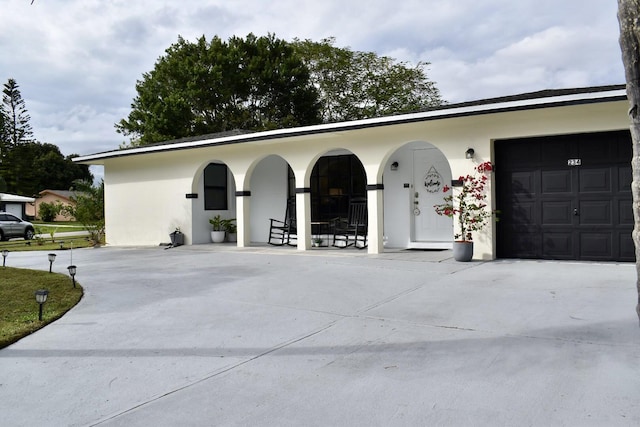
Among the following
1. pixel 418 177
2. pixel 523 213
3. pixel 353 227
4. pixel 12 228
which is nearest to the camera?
pixel 523 213

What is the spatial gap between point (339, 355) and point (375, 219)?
23.6ft

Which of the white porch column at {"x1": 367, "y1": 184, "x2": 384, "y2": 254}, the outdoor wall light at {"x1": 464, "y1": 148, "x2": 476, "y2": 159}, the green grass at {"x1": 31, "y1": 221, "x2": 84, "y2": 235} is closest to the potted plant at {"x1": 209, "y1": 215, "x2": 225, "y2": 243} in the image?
the white porch column at {"x1": 367, "y1": 184, "x2": 384, "y2": 254}

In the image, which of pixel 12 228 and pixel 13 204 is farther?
pixel 13 204

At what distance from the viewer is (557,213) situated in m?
8.90

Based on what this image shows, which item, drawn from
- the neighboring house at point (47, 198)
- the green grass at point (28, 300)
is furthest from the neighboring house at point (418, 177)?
the neighboring house at point (47, 198)

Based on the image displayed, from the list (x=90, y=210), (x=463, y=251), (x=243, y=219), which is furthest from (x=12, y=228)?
(x=463, y=251)

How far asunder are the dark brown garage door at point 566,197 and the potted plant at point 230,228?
8185 mm

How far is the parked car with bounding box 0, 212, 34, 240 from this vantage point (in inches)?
839

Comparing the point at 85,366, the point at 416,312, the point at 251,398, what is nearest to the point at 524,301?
the point at 416,312

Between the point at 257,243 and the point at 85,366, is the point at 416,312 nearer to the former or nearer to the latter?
the point at 85,366

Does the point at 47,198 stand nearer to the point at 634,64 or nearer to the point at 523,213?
the point at 523,213

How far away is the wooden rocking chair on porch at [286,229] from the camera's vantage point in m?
13.6

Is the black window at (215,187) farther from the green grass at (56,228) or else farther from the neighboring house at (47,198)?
the neighboring house at (47,198)

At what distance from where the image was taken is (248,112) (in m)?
25.0
